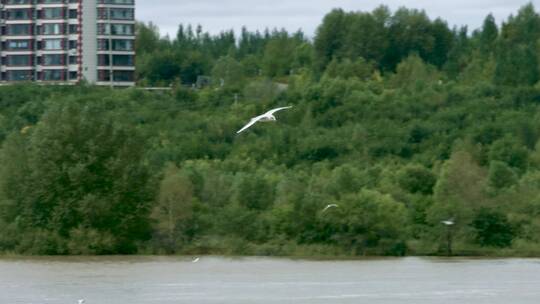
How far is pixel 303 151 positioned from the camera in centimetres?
8400

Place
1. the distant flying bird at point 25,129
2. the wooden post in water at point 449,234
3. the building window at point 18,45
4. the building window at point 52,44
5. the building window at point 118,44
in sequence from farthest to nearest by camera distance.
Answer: the building window at point 18,45, the building window at point 118,44, the building window at point 52,44, the distant flying bird at point 25,129, the wooden post in water at point 449,234

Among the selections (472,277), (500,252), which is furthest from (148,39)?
(472,277)

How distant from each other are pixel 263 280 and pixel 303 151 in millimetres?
30740

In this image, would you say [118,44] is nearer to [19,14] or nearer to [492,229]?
[19,14]

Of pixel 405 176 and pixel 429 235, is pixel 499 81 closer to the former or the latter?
pixel 405 176

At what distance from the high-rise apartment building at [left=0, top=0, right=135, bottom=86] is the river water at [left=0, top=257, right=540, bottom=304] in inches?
1638

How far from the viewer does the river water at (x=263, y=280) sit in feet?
159

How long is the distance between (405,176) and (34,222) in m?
16.6

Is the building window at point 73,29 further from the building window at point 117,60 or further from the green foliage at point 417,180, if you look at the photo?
the green foliage at point 417,180

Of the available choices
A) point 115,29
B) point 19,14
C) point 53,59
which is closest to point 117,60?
point 115,29

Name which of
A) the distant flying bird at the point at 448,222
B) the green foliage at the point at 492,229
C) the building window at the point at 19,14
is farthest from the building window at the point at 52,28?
the distant flying bird at the point at 448,222

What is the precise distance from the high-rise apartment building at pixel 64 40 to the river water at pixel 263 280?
41.6 meters

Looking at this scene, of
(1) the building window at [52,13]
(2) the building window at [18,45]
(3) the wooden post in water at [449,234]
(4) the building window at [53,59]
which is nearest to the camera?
(3) the wooden post in water at [449,234]

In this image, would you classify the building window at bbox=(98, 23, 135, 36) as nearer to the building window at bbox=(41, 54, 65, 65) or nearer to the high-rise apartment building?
the high-rise apartment building
